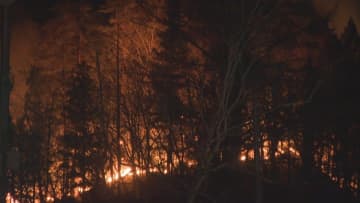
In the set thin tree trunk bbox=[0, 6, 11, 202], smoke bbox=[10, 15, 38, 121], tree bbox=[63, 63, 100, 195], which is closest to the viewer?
thin tree trunk bbox=[0, 6, 11, 202]

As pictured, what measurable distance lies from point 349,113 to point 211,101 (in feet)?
41.8

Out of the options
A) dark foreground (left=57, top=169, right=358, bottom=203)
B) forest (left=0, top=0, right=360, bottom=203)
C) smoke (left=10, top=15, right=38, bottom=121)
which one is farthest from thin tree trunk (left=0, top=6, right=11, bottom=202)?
smoke (left=10, top=15, right=38, bottom=121)

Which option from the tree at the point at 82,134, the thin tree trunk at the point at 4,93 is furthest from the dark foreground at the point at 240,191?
the thin tree trunk at the point at 4,93

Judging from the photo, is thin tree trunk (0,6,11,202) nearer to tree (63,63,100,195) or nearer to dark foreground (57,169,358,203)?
dark foreground (57,169,358,203)

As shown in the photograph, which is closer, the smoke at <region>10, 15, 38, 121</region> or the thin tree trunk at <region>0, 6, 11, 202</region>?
the thin tree trunk at <region>0, 6, 11, 202</region>

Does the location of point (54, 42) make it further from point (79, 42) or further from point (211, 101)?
point (211, 101)

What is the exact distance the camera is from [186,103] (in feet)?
54.9

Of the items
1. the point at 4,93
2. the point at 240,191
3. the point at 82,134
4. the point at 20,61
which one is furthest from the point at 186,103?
the point at 20,61

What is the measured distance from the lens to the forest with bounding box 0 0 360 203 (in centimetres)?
1258

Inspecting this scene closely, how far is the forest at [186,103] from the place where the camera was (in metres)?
12.6

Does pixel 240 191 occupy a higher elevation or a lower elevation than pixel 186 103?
lower

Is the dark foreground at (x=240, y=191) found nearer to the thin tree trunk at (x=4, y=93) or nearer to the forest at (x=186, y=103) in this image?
the forest at (x=186, y=103)

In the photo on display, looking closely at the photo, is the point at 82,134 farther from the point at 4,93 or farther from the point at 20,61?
the point at 4,93

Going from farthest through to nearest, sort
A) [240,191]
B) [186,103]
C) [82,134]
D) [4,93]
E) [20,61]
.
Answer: [20,61] → [82,134] → [240,191] → [186,103] → [4,93]
